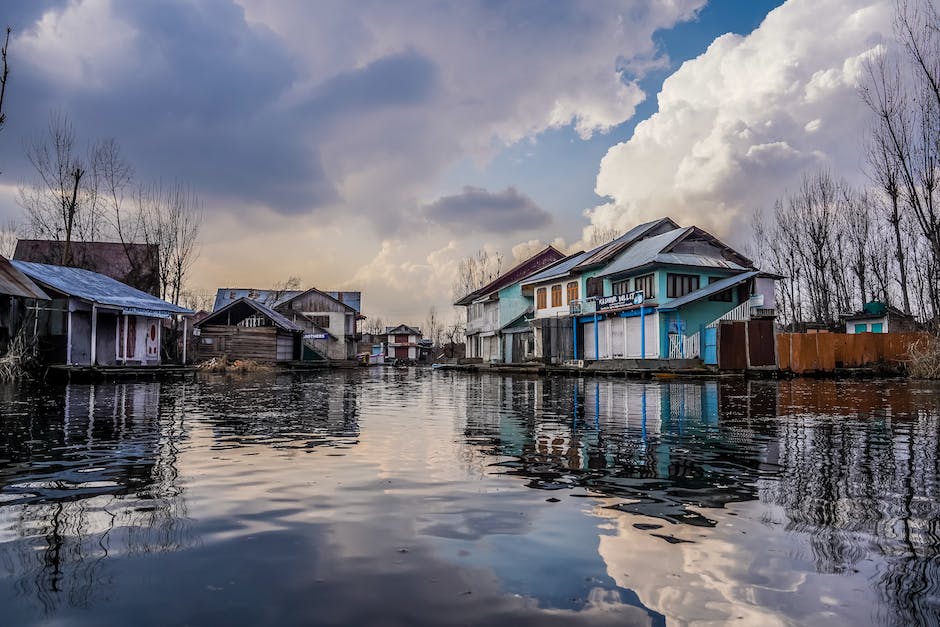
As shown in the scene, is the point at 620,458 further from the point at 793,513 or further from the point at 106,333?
the point at 106,333

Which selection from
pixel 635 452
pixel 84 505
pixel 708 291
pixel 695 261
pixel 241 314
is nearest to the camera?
pixel 84 505

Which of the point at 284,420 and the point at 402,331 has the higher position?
the point at 402,331

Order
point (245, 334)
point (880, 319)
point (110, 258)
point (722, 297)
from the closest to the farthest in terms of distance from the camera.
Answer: point (722, 297) < point (880, 319) < point (245, 334) < point (110, 258)

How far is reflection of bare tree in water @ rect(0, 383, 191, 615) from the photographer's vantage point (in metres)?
2.86

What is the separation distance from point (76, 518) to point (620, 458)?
443 centimetres

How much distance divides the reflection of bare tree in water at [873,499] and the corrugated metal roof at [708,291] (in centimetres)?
2214

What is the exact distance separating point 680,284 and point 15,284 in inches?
1131

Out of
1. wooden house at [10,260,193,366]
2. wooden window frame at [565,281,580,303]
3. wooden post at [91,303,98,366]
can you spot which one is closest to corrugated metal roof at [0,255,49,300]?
wooden house at [10,260,193,366]

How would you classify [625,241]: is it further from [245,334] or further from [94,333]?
[94,333]

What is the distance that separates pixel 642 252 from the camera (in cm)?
3516

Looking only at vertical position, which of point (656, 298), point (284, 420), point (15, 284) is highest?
point (656, 298)

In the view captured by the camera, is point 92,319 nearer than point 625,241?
Yes

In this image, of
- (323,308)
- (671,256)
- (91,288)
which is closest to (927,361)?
(671,256)

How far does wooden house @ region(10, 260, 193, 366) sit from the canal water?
2037 centimetres
